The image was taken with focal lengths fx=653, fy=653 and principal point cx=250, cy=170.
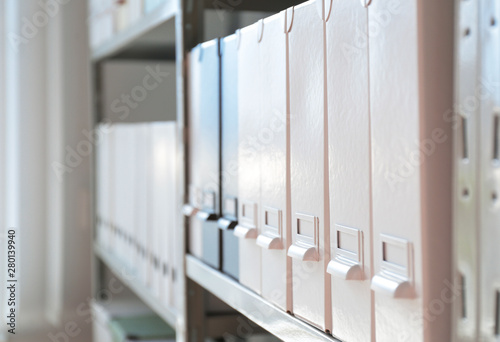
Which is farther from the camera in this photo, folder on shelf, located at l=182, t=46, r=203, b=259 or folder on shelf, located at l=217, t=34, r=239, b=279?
folder on shelf, located at l=182, t=46, r=203, b=259

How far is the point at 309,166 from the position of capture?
2.43ft

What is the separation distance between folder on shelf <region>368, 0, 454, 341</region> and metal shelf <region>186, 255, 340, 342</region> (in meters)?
0.17

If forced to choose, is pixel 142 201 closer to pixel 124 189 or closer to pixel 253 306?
pixel 124 189

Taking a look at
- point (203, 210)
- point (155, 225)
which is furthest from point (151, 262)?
point (203, 210)

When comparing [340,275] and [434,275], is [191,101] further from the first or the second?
[434,275]

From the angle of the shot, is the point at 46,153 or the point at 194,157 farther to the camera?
the point at 46,153

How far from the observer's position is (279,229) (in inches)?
32.4

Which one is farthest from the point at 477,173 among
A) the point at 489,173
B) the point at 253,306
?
the point at 253,306

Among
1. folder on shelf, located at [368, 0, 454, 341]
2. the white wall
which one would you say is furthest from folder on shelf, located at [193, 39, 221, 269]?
the white wall

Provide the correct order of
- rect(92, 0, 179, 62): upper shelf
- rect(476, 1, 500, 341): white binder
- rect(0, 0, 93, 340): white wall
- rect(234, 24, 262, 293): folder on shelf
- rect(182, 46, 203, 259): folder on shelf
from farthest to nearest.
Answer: rect(0, 0, 93, 340): white wall < rect(92, 0, 179, 62): upper shelf < rect(182, 46, 203, 259): folder on shelf < rect(234, 24, 262, 293): folder on shelf < rect(476, 1, 500, 341): white binder

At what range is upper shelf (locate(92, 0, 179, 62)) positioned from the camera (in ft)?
4.32

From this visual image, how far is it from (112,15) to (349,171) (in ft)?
4.29

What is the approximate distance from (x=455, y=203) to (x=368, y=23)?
0.20 m

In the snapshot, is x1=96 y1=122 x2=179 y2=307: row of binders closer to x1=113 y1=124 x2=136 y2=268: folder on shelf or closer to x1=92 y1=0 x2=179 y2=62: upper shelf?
x1=113 y1=124 x2=136 y2=268: folder on shelf
